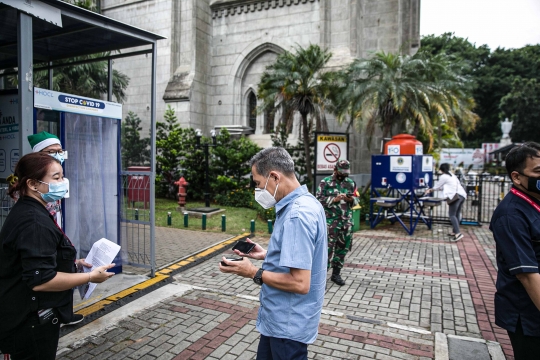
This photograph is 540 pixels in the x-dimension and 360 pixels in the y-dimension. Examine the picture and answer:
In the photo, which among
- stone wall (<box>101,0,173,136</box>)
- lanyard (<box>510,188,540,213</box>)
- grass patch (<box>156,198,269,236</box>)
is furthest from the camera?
stone wall (<box>101,0,173,136</box>)

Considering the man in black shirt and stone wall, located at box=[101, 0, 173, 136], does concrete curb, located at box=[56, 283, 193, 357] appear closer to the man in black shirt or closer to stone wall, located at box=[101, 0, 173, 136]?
the man in black shirt

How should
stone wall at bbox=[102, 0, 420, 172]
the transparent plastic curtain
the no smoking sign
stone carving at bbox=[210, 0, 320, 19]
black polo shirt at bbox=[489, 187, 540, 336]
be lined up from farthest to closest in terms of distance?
stone carving at bbox=[210, 0, 320, 19], stone wall at bbox=[102, 0, 420, 172], the no smoking sign, the transparent plastic curtain, black polo shirt at bbox=[489, 187, 540, 336]

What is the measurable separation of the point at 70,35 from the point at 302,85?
8326 mm

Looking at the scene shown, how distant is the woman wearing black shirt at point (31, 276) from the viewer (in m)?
2.21

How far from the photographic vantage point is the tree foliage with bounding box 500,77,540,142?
39.4 metres

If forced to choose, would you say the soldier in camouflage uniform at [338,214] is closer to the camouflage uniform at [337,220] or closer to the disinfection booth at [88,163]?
the camouflage uniform at [337,220]

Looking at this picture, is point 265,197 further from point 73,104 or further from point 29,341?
point 73,104

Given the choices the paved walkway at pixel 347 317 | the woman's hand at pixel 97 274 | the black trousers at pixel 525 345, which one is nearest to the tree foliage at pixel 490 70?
the paved walkway at pixel 347 317

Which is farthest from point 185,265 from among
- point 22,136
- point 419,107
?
point 419,107

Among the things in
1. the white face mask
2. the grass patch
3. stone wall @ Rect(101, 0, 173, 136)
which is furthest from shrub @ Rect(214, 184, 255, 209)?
the white face mask

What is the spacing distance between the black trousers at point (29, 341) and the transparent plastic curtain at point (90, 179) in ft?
9.99

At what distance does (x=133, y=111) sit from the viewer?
18.4m

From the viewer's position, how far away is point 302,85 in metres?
12.7

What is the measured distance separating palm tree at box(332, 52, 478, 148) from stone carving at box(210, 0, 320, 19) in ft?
17.7
